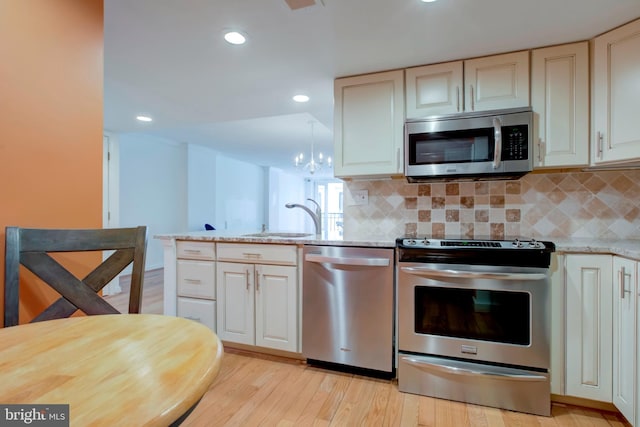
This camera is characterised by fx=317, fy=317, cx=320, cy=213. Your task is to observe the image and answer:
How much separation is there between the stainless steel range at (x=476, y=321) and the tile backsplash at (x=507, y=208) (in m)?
0.54

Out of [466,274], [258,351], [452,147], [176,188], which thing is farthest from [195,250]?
[176,188]

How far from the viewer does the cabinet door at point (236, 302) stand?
92.3 inches

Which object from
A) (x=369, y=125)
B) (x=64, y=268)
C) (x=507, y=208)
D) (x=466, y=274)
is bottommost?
(x=466, y=274)

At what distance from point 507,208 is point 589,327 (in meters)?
0.89

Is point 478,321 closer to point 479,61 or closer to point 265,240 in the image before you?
point 265,240

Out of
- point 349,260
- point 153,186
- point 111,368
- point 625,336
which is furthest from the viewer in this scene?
point 153,186

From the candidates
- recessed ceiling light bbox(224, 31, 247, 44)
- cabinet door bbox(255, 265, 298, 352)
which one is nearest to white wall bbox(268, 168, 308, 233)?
cabinet door bbox(255, 265, 298, 352)

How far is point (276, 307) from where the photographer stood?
228cm

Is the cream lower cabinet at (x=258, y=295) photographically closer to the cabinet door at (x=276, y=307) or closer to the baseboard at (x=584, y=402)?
the cabinet door at (x=276, y=307)

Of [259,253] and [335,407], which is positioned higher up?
[259,253]

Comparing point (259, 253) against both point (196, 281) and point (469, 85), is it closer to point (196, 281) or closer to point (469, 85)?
point (196, 281)

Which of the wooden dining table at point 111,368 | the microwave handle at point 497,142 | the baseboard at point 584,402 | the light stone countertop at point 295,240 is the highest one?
the microwave handle at point 497,142

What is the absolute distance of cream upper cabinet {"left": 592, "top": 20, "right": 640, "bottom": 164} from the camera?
1710 millimetres

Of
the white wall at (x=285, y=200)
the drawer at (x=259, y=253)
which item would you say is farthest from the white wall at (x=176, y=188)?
the drawer at (x=259, y=253)
